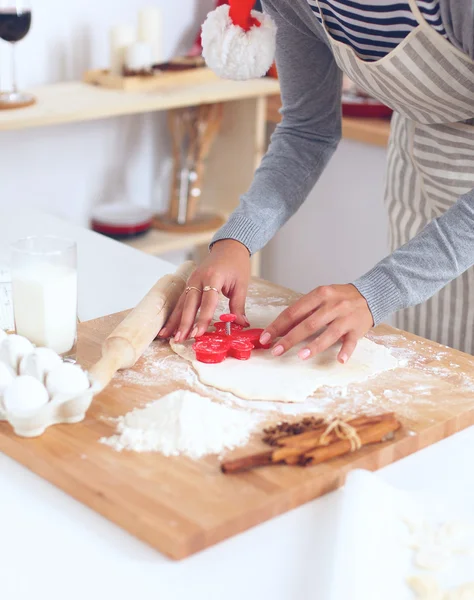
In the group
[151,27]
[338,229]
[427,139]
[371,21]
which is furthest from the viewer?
[338,229]

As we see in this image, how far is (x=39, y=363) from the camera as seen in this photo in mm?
980

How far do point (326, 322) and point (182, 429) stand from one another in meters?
0.30

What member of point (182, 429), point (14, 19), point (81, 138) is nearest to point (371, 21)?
point (182, 429)

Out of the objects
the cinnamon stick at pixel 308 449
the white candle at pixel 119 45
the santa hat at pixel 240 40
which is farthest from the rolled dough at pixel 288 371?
the white candle at pixel 119 45

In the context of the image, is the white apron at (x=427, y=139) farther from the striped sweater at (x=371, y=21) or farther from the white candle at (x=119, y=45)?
the white candle at (x=119, y=45)

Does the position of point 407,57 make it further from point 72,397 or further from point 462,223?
point 72,397

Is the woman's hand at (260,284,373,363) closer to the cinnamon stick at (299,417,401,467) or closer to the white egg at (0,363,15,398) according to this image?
the cinnamon stick at (299,417,401,467)

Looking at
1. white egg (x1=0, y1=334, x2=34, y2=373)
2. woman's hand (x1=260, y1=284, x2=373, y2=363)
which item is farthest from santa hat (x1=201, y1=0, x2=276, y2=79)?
white egg (x1=0, y1=334, x2=34, y2=373)

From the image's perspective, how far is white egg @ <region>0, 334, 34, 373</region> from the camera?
1011mm

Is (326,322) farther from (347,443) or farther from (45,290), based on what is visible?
(45,290)

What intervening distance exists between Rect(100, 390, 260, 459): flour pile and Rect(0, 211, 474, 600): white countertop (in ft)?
0.33

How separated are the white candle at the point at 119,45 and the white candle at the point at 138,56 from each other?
0.07 feet

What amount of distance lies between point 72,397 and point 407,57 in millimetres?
695

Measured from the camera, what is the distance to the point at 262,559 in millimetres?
814
